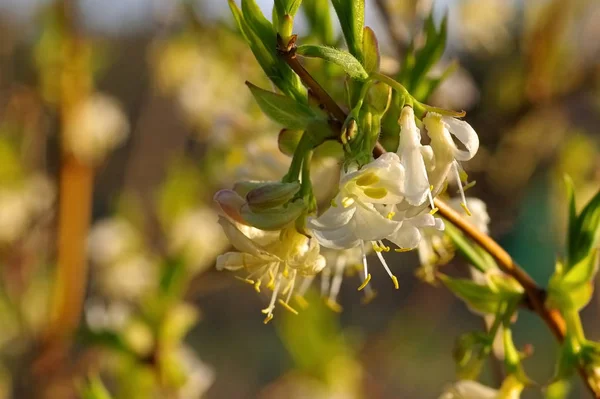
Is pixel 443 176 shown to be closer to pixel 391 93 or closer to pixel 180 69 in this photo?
pixel 391 93

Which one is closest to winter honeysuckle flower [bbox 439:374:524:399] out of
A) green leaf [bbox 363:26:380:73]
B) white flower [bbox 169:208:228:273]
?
green leaf [bbox 363:26:380:73]

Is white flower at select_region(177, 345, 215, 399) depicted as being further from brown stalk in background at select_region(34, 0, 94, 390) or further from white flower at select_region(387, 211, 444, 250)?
white flower at select_region(387, 211, 444, 250)

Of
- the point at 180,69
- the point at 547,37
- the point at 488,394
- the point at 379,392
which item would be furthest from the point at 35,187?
the point at 488,394

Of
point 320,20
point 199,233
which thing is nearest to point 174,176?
point 199,233

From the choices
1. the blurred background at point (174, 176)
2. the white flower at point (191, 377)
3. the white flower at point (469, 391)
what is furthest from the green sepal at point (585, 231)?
the white flower at point (191, 377)

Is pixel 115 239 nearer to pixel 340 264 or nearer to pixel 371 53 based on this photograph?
pixel 340 264

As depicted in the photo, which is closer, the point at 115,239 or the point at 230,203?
the point at 230,203

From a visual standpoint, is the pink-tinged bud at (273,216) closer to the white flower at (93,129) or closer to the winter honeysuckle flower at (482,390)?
the winter honeysuckle flower at (482,390)

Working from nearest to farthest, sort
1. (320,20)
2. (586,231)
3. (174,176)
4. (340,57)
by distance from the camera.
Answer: (340,57) → (586,231) → (320,20) → (174,176)
